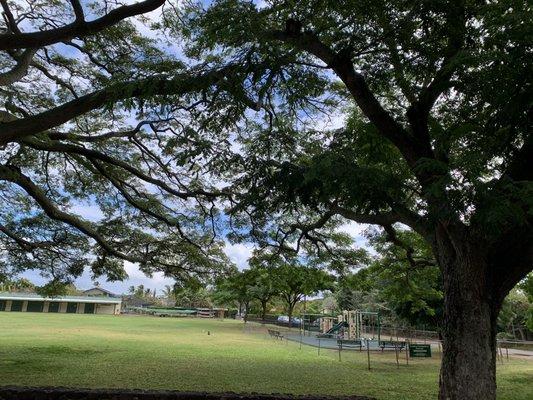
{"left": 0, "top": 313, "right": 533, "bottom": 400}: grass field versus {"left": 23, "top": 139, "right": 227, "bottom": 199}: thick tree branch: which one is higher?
{"left": 23, "top": 139, "right": 227, "bottom": 199}: thick tree branch

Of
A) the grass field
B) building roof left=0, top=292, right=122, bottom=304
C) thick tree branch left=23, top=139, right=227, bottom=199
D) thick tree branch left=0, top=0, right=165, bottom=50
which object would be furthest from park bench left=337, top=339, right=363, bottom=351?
building roof left=0, top=292, right=122, bottom=304

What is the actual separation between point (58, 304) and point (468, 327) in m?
69.4

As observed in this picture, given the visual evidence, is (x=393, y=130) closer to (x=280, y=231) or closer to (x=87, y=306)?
(x=280, y=231)

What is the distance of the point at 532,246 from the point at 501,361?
16.1 m

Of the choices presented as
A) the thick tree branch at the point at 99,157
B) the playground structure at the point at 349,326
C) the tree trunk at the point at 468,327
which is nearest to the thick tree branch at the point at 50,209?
the thick tree branch at the point at 99,157

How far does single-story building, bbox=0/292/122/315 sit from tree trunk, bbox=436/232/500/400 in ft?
203

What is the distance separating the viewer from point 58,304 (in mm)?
65438

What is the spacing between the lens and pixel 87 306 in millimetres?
69875

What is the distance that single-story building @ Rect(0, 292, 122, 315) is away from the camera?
205 feet

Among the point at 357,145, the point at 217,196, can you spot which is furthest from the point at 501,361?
the point at 357,145

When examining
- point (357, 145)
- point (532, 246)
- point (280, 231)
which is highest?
point (357, 145)

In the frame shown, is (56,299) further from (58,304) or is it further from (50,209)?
(50,209)

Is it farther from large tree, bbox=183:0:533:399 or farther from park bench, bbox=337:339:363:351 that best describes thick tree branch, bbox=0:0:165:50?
park bench, bbox=337:339:363:351

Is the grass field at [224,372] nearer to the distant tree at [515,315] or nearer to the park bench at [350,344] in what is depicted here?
the park bench at [350,344]
